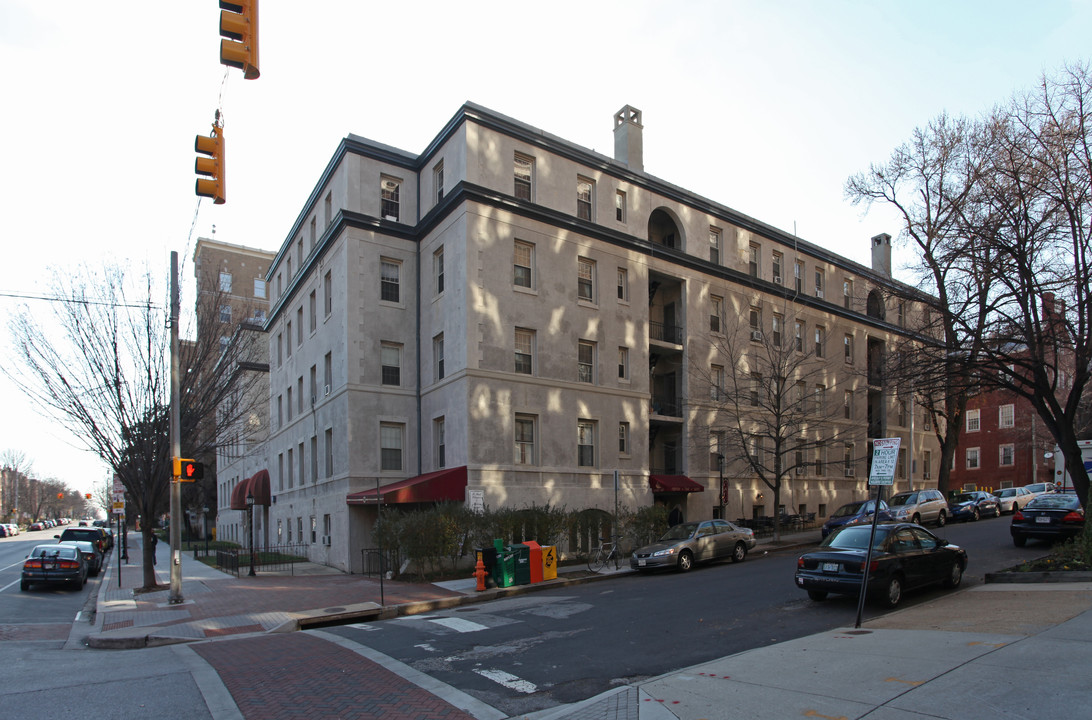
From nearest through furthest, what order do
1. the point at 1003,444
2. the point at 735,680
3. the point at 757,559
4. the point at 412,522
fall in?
1. the point at 735,680
2. the point at 412,522
3. the point at 757,559
4. the point at 1003,444

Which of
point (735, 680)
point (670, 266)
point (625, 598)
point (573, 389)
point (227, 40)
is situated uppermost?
point (670, 266)

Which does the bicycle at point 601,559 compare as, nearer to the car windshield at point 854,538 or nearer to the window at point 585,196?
the car windshield at point 854,538

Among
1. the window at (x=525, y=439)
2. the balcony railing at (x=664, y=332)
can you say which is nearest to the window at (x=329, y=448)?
the window at (x=525, y=439)

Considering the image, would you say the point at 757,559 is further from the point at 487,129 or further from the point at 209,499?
the point at 209,499

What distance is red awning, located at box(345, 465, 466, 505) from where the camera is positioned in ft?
77.0

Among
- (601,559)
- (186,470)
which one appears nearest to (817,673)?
(186,470)

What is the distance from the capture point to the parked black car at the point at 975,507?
3409 centimetres

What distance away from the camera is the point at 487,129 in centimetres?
2669

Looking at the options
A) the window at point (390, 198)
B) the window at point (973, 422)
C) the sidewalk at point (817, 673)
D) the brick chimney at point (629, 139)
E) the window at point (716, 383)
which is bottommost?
the sidewalk at point (817, 673)

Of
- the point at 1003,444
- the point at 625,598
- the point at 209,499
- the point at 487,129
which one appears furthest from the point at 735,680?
the point at 209,499

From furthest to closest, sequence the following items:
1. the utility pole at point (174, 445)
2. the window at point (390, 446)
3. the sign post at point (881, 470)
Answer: the window at point (390, 446) < the utility pole at point (174, 445) < the sign post at point (881, 470)

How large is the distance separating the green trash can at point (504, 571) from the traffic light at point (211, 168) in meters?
12.7

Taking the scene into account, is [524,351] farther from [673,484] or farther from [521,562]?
[521,562]

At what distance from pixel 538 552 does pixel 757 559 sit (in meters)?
8.20
